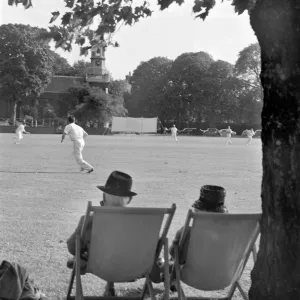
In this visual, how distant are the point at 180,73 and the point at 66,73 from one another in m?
38.3

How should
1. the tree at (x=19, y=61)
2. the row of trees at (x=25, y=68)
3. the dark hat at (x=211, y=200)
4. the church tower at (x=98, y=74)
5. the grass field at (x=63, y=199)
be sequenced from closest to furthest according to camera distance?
1. the dark hat at (x=211, y=200)
2. the grass field at (x=63, y=199)
3. the tree at (x=19, y=61)
4. the row of trees at (x=25, y=68)
5. the church tower at (x=98, y=74)

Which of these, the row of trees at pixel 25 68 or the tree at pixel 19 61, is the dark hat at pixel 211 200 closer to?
the row of trees at pixel 25 68

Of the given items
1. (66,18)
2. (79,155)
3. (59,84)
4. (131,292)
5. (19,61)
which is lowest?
(131,292)

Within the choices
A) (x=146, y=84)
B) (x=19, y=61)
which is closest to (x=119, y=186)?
(x=19, y=61)

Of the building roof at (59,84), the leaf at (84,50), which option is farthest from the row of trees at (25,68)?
the leaf at (84,50)

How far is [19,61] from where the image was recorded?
2874 inches

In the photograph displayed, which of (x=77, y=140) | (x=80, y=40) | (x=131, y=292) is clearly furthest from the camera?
(x=77, y=140)

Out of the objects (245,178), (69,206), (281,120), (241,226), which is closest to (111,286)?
(241,226)

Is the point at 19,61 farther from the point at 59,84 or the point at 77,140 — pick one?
the point at 77,140

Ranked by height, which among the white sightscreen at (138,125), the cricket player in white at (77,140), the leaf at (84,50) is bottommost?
the white sightscreen at (138,125)

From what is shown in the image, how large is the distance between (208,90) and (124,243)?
3097 inches

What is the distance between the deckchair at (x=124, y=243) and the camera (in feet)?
12.7

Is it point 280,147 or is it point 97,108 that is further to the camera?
point 97,108

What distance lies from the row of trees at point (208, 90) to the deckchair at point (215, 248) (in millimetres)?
77552
